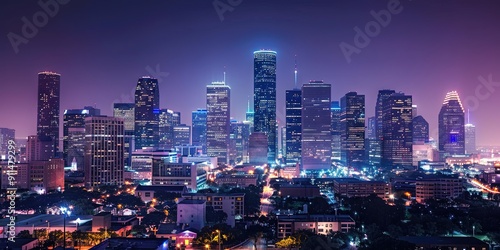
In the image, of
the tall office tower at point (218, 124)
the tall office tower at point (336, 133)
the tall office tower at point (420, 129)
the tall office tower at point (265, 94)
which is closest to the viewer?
the tall office tower at point (218, 124)

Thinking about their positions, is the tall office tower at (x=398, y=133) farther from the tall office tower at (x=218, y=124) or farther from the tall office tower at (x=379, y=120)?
the tall office tower at (x=218, y=124)

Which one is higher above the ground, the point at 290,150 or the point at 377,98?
the point at 377,98

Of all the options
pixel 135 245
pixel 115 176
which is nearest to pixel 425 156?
pixel 115 176

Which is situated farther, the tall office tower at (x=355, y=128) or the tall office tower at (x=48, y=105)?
the tall office tower at (x=355, y=128)

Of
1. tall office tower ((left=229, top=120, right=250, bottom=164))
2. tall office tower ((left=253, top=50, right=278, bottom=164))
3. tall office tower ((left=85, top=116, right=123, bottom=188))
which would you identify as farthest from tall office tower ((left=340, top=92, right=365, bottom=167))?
A: tall office tower ((left=85, top=116, right=123, bottom=188))

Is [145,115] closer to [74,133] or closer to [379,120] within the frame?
[74,133]

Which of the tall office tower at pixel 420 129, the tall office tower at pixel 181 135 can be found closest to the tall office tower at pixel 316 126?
the tall office tower at pixel 181 135

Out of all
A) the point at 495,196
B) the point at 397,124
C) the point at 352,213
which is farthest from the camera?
the point at 397,124

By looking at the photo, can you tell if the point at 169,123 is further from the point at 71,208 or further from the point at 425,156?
the point at 71,208
